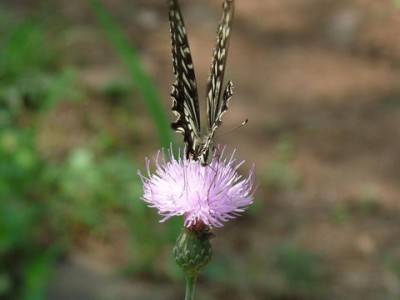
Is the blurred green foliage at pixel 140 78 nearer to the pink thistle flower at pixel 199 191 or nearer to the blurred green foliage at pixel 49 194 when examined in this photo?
the blurred green foliage at pixel 49 194

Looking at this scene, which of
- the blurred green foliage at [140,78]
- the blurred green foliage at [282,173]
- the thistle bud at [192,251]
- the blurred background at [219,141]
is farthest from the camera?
the blurred green foliage at [282,173]

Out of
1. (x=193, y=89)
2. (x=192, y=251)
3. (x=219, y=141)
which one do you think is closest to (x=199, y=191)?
(x=192, y=251)

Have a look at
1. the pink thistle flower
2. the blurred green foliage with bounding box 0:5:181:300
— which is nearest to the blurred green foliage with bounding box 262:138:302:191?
the blurred green foliage with bounding box 0:5:181:300

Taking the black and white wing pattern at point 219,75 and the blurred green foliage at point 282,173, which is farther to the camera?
the blurred green foliage at point 282,173

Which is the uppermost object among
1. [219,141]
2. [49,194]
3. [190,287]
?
[219,141]

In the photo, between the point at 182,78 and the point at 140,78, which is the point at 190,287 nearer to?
the point at 182,78

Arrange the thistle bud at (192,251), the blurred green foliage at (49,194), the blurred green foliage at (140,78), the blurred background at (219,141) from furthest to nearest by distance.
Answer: the blurred background at (219,141), the blurred green foliage at (49,194), the blurred green foliage at (140,78), the thistle bud at (192,251)

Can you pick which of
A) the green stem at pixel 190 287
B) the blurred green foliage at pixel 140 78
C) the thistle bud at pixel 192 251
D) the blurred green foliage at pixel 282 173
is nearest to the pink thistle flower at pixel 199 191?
the thistle bud at pixel 192 251
